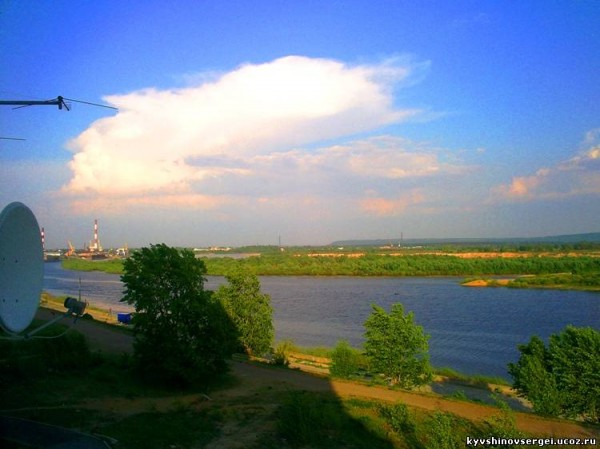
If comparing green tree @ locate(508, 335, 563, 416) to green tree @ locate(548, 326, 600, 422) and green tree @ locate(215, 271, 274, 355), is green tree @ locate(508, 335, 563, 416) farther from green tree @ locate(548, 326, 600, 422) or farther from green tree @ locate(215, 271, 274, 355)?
green tree @ locate(215, 271, 274, 355)

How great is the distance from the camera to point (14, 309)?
5.26 metres

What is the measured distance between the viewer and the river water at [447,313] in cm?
2089

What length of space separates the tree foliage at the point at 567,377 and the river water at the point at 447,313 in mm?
5260

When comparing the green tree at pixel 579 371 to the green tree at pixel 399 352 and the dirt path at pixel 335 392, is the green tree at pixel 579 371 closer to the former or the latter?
the dirt path at pixel 335 392

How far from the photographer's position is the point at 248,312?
16.6 metres

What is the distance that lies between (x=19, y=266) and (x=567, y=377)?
11857 mm

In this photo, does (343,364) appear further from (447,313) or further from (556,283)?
(556,283)

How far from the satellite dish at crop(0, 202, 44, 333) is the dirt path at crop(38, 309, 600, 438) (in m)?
3.25

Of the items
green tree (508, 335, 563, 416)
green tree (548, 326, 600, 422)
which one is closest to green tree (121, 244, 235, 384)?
green tree (508, 335, 563, 416)

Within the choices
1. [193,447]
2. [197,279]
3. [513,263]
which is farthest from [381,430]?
[513,263]

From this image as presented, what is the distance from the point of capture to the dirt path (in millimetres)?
8703

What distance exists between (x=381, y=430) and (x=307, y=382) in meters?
4.06

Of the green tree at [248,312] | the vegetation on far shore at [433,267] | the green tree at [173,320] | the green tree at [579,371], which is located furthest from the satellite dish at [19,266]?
the vegetation on far shore at [433,267]

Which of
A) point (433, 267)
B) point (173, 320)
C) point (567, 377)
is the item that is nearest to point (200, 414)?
point (173, 320)
